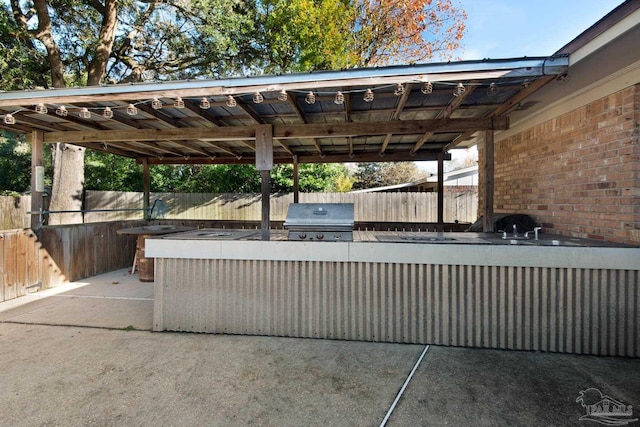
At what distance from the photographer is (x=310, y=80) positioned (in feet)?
10.7

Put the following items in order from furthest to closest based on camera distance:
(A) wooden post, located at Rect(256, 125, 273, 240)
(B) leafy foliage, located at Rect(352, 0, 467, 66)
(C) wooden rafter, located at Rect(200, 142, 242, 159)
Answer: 1. (B) leafy foliage, located at Rect(352, 0, 467, 66)
2. (C) wooden rafter, located at Rect(200, 142, 242, 159)
3. (A) wooden post, located at Rect(256, 125, 273, 240)

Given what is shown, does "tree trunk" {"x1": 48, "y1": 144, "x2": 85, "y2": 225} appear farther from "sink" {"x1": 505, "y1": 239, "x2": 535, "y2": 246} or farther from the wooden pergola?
"sink" {"x1": 505, "y1": 239, "x2": 535, "y2": 246}

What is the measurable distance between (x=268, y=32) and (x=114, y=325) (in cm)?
1007

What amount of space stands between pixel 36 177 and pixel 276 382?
208 inches

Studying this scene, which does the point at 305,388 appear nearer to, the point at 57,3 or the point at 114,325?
the point at 114,325

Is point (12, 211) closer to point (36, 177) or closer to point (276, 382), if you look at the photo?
point (36, 177)

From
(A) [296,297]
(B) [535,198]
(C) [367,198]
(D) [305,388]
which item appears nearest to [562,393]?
(D) [305,388]

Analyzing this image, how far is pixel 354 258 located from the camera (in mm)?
3234

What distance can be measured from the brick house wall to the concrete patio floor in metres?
1.29

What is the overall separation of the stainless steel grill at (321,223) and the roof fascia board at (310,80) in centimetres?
132

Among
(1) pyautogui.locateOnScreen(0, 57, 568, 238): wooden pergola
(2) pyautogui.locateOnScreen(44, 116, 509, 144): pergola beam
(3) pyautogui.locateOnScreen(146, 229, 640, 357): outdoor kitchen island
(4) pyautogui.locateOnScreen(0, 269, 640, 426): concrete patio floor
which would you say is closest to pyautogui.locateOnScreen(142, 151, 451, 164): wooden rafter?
(1) pyautogui.locateOnScreen(0, 57, 568, 238): wooden pergola

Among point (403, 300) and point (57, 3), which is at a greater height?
point (57, 3)

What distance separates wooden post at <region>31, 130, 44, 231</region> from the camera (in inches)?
203

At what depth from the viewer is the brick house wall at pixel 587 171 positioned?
2910mm
